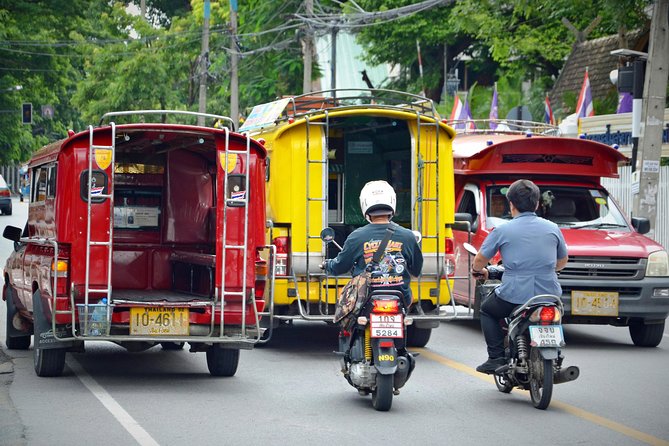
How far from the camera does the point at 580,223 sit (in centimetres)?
1508

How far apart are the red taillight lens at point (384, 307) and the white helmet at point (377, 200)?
786 mm

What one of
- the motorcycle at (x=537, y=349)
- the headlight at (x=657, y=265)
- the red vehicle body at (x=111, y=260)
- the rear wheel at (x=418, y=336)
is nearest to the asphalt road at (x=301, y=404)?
the motorcycle at (x=537, y=349)

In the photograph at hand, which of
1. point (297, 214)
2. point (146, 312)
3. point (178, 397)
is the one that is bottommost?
point (178, 397)

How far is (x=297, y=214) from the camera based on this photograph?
12828 millimetres

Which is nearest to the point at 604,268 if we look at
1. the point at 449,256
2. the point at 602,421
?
the point at 449,256

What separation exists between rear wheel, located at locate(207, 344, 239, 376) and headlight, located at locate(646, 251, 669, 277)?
5198mm

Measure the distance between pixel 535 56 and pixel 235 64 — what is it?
33.2ft

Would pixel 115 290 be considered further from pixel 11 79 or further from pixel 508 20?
pixel 11 79

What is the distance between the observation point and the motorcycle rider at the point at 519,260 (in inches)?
385

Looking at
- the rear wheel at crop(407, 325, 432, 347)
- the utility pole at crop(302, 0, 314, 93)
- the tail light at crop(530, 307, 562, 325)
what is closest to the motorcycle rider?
the tail light at crop(530, 307, 562, 325)

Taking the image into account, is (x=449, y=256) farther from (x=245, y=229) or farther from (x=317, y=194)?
(x=245, y=229)

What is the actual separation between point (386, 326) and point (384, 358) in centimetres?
24

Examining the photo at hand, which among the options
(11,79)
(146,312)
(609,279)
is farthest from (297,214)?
(11,79)

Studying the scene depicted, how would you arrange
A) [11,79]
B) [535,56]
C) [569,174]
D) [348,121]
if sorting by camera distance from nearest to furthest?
[348,121], [569,174], [535,56], [11,79]
